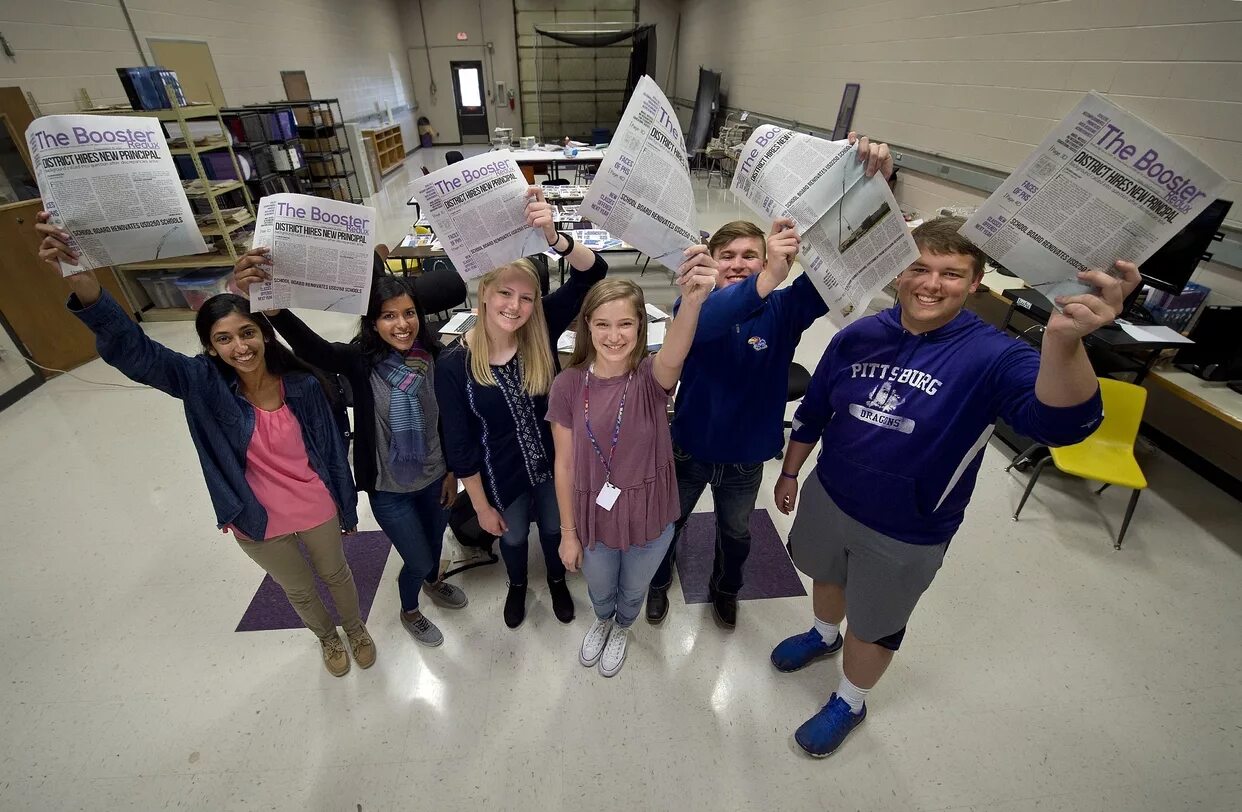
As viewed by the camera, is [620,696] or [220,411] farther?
[620,696]

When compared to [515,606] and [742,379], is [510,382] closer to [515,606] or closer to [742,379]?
[742,379]

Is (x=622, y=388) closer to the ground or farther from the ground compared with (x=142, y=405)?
farther from the ground

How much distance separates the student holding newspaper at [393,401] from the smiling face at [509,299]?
0.27m

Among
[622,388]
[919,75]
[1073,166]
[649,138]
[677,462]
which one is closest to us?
[1073,166]

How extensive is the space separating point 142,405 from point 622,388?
12.9ft

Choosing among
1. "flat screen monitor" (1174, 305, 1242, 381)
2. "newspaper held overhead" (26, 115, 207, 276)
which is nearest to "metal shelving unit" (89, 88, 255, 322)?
"newspaper held overhead" (26, 115, 207, 276)

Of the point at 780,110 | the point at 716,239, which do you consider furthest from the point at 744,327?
the point at 780,110

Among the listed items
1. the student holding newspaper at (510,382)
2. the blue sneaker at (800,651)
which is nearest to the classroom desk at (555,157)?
the student holding newspaper at (510,382)

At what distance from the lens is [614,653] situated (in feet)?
6.37

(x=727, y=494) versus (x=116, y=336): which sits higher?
(x=116, y=336)

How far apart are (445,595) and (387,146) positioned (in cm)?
1103

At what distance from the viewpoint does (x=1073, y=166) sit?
89 centimetres

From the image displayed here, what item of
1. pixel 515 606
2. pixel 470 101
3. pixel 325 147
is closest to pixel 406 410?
pixel 515 606

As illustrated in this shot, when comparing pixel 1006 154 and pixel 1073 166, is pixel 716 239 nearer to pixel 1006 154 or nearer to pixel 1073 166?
pixel 1073 166
